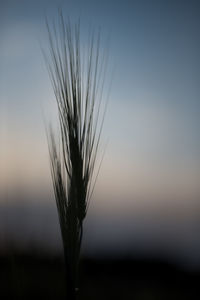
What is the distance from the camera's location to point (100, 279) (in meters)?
1.01

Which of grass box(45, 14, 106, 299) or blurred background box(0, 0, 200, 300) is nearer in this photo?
grass box(45, 14, 106, 299)

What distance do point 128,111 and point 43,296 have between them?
59 centimetres

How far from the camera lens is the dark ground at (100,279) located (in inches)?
38.3

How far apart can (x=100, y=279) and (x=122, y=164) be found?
34cm

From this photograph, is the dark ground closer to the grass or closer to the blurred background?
the blurred background

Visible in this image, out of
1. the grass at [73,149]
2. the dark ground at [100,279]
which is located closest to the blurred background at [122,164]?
the dark ground at [100,279]

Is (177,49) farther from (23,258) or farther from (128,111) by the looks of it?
(23,258)

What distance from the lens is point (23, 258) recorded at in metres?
1.02

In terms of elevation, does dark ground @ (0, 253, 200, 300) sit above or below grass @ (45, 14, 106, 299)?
below

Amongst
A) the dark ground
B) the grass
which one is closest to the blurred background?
the dark ground

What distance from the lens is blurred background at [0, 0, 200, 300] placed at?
3.22 ft

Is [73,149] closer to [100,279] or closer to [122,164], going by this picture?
[122,164]

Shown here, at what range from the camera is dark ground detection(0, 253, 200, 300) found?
3.19 ft

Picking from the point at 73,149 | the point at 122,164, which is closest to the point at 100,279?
the point at 122,164
